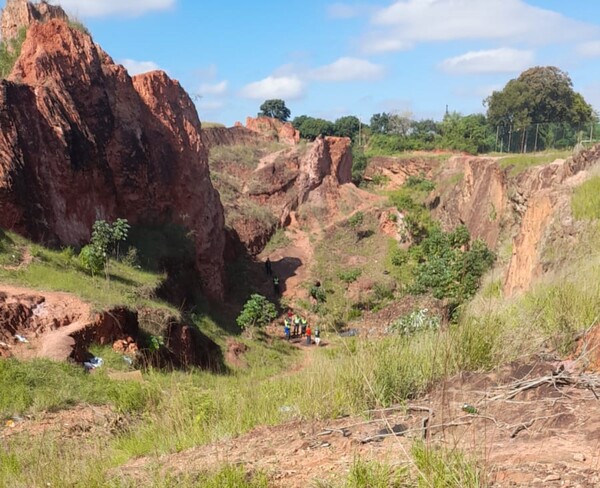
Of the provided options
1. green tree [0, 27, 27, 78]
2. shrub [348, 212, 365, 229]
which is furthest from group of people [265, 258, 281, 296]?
green tree [0, 27, 27, 78]

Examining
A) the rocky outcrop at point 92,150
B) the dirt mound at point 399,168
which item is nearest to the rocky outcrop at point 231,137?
the dirt mound at point 399,168

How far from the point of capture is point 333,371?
4.15 m

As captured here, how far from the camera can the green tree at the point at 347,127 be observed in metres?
58.3

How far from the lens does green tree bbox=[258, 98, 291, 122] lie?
64.6 metres

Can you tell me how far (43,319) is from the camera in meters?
9.56

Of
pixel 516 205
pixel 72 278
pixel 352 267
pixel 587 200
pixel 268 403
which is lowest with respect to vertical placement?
pixel 352 267

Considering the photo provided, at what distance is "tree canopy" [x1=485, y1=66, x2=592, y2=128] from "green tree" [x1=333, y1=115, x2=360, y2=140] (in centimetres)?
1980

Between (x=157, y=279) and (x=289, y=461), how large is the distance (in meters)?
13.0

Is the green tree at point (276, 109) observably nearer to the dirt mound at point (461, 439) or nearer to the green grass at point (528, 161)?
the green grass at point (528, 161)

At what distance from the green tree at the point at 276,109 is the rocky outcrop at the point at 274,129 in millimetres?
20649

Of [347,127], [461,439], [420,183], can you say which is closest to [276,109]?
[347,127]

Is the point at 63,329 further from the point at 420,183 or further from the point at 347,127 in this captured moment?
the point at 347,127

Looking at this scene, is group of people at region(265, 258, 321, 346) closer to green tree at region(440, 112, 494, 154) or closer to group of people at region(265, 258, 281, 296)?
group of people at region(265, 258, 281, 296)

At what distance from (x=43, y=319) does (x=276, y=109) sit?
57.5m
